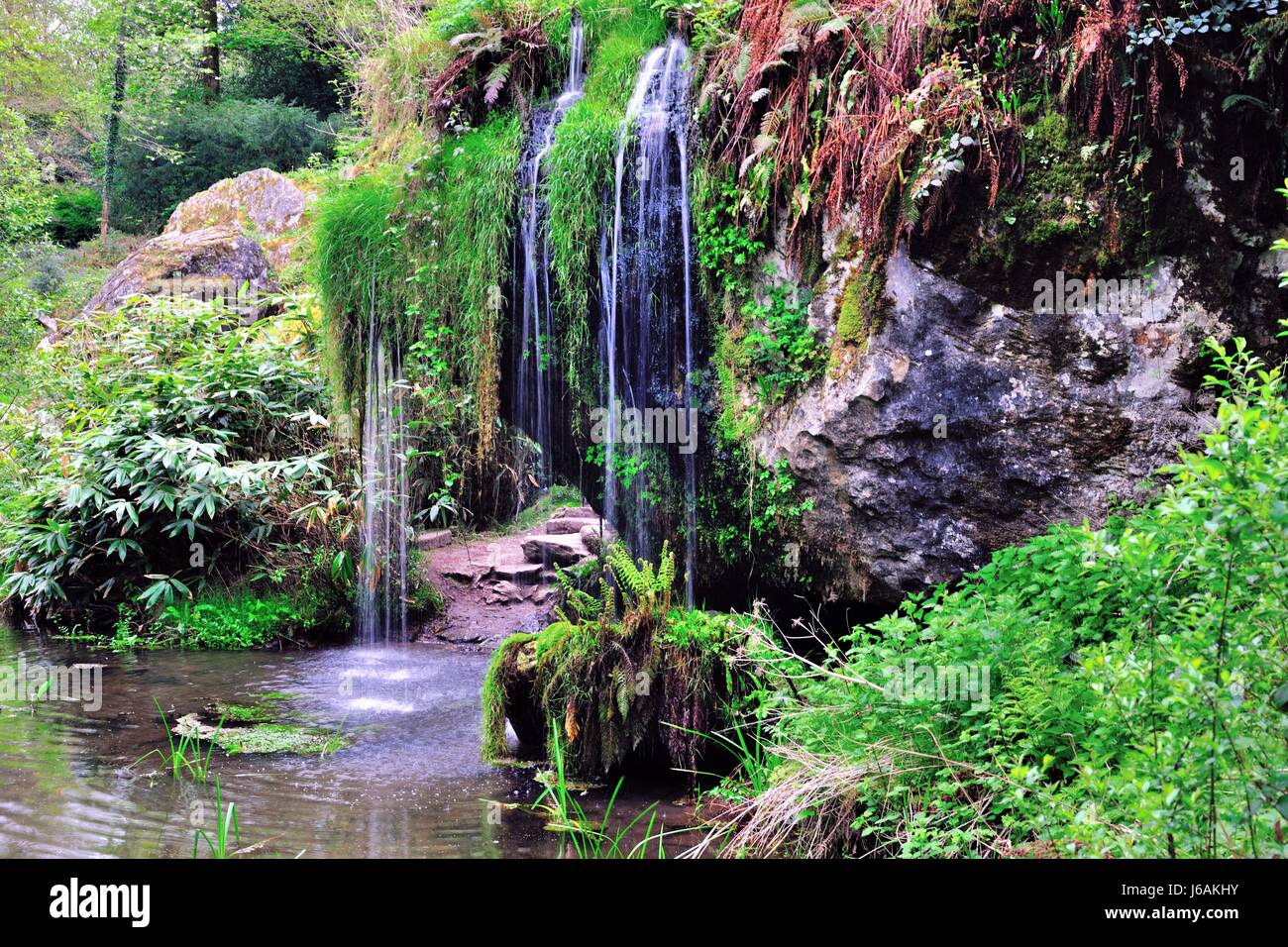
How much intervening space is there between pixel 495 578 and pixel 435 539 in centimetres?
130

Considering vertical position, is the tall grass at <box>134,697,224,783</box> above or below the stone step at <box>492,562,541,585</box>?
below

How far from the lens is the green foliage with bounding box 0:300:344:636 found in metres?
9.55

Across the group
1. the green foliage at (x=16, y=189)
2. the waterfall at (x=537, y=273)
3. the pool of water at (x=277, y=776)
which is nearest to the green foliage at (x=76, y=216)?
the green foliage at (x=16, y=189)

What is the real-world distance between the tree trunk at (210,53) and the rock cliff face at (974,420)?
22216 millimetres

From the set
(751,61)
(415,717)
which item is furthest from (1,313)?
(751,61)

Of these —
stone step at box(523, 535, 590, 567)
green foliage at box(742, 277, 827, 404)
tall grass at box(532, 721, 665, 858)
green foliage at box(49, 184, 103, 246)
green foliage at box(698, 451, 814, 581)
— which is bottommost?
tall grass at box(532, 721, 665, 858)

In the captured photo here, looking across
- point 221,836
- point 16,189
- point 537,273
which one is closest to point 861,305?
point 537,273

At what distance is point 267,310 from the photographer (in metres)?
14.1

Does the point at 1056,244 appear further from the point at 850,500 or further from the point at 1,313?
the point at 1,313

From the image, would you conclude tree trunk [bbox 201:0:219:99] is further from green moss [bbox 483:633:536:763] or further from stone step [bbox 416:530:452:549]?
green moss [bbox 483:633:536:763]

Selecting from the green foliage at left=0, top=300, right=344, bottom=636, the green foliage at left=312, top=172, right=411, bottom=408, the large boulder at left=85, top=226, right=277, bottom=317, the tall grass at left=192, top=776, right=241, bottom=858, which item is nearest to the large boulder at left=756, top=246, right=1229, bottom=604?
the tall grass at left=192, top=776, right=241, bottom=858

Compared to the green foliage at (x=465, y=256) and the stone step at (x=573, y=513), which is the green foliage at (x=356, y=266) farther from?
the stone step at (x=573, y=513)

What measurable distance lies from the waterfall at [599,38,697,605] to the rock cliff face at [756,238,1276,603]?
3.70 feet

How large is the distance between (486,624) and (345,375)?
3274 millimetres
